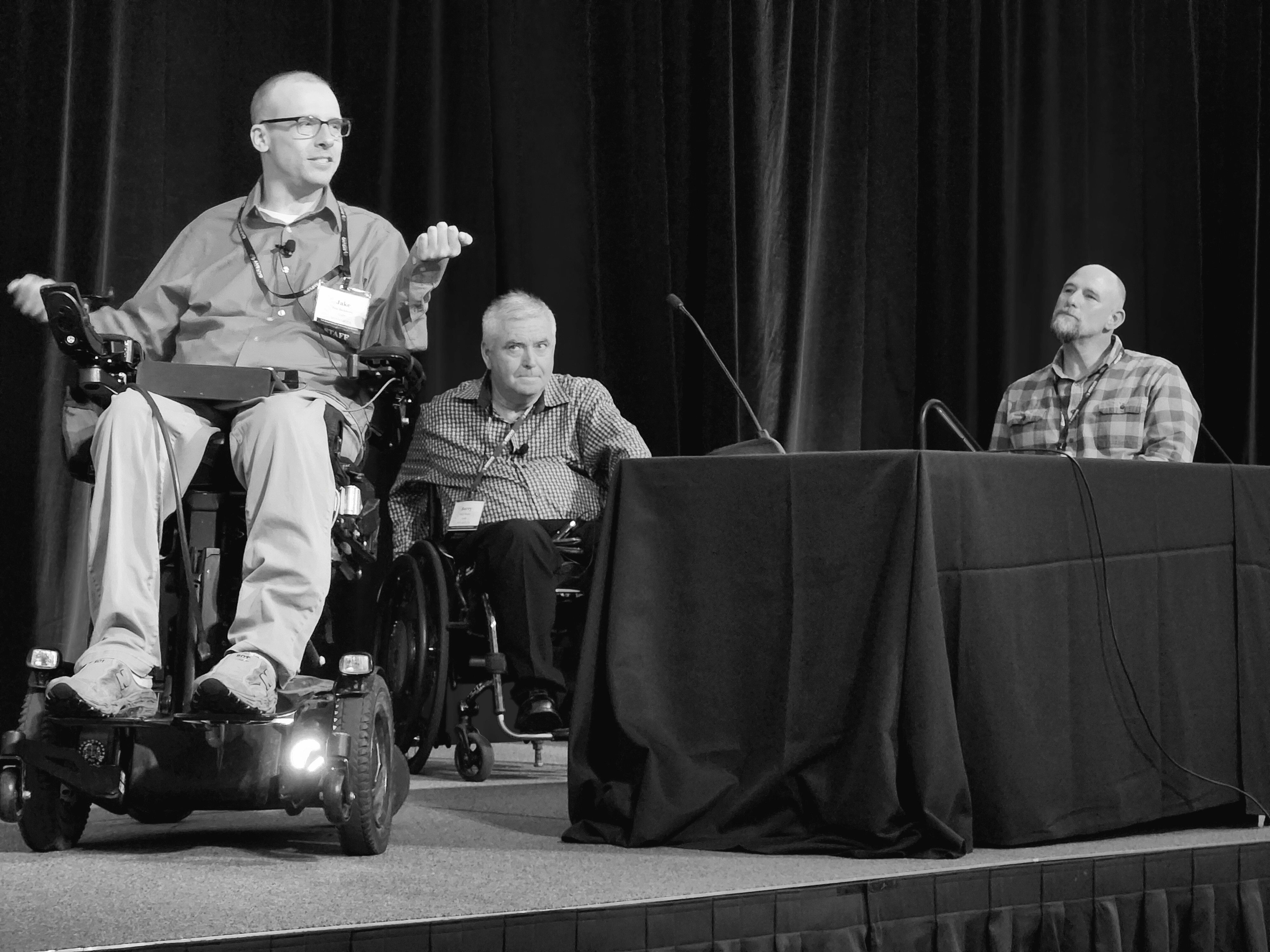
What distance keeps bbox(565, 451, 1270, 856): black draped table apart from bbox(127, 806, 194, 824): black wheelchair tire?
1.90 ft

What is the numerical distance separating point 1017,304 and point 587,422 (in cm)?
199

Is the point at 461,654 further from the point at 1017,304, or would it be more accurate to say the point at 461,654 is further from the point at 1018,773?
the point at 1017,304

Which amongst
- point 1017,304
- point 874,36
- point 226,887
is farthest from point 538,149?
point 226,887

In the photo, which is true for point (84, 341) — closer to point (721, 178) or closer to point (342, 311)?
point (342, 311)

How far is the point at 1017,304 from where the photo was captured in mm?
4496

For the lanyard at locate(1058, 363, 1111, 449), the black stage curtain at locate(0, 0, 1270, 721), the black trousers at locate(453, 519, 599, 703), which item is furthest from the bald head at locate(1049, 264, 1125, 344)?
the black trousers at locate(453, 519, 599, 703)

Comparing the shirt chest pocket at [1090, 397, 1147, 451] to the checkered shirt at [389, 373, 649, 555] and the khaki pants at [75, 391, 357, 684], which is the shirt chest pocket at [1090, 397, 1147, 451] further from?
the khaki pants at [75, 391, 357, 684]

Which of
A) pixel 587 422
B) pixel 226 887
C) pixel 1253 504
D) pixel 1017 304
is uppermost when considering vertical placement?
pixel 1017 304

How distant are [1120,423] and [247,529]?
2.33 m

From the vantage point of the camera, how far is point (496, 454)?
312 centimetres

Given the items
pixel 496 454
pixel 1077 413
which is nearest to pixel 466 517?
pixel 496 454

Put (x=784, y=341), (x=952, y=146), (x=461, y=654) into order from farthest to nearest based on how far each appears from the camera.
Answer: (x=952, y=146) → (x=784, y=341) → (x=461, y=654)

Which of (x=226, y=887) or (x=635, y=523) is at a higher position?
(x=635, y=523)

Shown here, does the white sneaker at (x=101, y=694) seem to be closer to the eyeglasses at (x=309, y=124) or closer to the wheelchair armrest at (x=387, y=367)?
the wheelchair armrest at (x=387, y=367)
